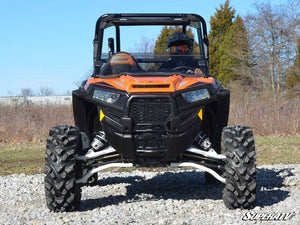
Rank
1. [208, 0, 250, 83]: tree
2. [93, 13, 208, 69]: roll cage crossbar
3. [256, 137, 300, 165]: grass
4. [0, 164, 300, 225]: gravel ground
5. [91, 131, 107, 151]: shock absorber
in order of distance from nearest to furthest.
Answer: [0, 164, 300, 225]: gravel ground
[91, 131, 107, 151]: shock absorber
[93, 13, 208, 69]: roll cage crossbar
[256, 137, 300, 165]: grass
[208, 0, 250, 83]: tree

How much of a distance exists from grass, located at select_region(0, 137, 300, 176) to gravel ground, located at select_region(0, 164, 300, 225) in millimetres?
1640

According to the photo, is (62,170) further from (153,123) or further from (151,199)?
(151,199)

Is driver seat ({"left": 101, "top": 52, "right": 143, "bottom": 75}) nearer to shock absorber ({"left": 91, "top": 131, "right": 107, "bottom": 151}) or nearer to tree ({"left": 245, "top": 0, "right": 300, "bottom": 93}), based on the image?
shock absorber ({"left": 91, "top": 131, "right": 107, "bottom": 151})

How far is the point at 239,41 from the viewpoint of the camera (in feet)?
120

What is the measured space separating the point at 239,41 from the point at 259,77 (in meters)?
3.14

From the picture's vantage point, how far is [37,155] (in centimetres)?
1413

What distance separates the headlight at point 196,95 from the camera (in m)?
5.38

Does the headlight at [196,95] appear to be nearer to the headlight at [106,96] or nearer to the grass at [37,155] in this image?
the headlight at [106,96]

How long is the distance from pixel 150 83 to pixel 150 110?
296 mm

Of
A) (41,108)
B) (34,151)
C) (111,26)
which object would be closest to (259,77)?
(41,108)

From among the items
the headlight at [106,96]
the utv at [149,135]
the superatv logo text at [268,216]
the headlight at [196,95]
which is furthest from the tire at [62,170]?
the superatv logo text at [268,216]

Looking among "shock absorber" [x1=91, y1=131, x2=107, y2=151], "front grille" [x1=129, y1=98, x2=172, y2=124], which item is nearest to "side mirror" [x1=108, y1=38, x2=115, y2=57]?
"shock absorber" [x1=91, y1=131, x2=107, y2=151]

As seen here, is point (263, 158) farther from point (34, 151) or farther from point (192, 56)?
point (34, 151)

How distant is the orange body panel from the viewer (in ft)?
17.3
